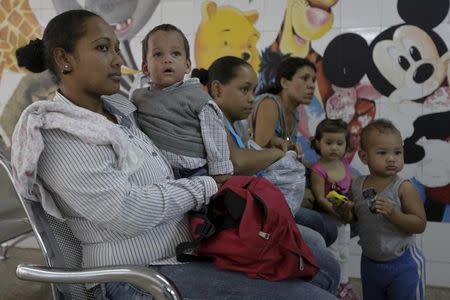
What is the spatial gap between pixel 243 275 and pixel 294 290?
12 cm

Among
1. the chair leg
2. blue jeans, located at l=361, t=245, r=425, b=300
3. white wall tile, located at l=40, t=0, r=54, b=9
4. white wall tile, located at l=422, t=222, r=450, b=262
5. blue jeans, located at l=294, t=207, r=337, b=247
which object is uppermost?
white wall tile, located at l=40, t=0, r=54, b=9

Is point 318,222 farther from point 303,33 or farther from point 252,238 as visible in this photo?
point 303,33

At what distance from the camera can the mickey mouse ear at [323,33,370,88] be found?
2.73 metres

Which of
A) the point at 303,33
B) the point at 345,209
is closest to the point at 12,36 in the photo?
the point at 303,33

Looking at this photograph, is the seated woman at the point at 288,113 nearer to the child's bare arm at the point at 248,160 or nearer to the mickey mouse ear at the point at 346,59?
the child's bare arm at the point at 248,160

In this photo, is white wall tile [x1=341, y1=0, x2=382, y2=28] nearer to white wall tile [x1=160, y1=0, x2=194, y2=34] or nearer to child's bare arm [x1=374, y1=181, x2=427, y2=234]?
white wall tile [x1=160, y1=0, x2=194, y2=34]

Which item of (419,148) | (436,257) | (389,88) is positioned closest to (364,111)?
(389,88)

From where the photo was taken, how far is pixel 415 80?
266 cm

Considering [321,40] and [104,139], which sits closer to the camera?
[104,139]

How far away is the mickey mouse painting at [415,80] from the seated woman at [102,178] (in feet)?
5.94

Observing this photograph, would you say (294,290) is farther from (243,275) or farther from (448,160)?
(448,160)

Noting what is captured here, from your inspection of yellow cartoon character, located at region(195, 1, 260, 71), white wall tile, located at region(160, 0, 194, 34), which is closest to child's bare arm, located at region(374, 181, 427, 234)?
yellow cartoon character, located at region(195, 1, 260, 71)

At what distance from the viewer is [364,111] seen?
2758mm

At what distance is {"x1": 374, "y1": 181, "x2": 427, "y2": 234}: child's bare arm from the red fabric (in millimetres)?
627
